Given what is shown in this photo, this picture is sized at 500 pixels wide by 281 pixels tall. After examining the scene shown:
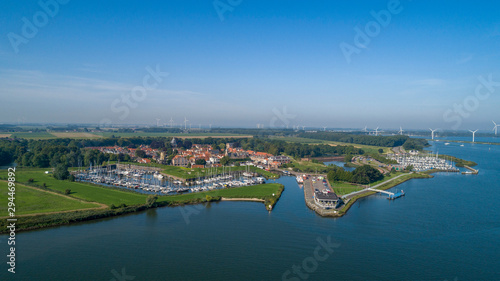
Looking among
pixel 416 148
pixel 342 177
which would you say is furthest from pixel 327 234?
pixel 416 148

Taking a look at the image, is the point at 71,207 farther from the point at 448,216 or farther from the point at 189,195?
the point at 448,216

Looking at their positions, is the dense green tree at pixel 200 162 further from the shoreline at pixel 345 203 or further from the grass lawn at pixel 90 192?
the shoreline at pixel 345 203

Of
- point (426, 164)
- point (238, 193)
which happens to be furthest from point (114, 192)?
point (426, 164)

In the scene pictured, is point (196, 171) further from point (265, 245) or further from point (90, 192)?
point (265, 245)

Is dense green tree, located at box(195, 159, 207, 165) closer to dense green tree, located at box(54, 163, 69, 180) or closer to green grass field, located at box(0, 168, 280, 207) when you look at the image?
green grass field, located at box(0, 168, 280, 207)

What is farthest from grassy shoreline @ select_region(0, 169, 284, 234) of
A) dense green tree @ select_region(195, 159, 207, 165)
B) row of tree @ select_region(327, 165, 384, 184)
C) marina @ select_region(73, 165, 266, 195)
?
dense green tree @ select_region(195, 159, 207, 165)
